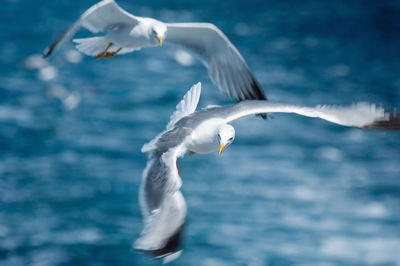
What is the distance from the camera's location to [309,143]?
12.8 meters

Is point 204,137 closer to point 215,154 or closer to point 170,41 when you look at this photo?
point 170,41

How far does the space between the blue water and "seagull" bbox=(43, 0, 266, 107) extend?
17.1 feet

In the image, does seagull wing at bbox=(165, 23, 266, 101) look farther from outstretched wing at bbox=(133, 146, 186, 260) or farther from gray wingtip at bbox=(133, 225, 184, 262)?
gray wingtip at bbox=(133, 225, 184, 262)

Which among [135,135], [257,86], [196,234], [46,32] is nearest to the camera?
[257,86]

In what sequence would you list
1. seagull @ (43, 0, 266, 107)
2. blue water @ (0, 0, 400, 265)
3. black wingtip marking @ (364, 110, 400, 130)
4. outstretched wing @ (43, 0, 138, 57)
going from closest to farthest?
black wingtip marking @ (364, 110, 400, 130)
outstretched wing @ (43, 0, 138, 57)
seagull @ (43, 0, 266, 107)
blue water @ (0, 0, 400, 265)

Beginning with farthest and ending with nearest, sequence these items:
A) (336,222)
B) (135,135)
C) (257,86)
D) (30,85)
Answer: (30,85)
(135,135)
(336,222)
(257,86)

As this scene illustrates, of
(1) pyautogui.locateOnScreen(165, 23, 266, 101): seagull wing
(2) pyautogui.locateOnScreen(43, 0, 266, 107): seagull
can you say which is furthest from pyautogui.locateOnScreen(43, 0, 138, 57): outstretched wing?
(1) pyautogui.locateOnScreen(165, 23, 266, 101): seagull wing

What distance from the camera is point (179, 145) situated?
3.49 m

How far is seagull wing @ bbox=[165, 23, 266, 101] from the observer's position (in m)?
4.77

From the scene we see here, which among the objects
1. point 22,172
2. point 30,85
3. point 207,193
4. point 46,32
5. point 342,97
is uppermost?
point 46,32

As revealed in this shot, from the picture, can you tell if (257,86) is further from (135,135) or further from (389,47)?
(389,47)

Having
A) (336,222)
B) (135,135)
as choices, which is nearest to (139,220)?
(135,135)

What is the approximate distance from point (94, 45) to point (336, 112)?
187cm

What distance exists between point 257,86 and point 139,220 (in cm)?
644
